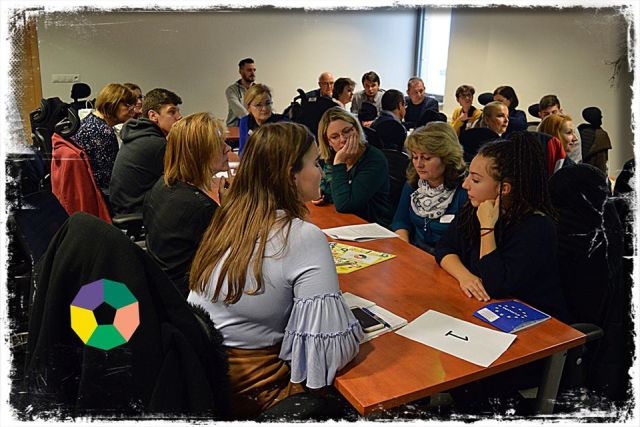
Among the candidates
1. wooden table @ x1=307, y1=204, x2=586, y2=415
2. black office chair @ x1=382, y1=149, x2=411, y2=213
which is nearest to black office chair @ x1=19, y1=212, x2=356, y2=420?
wooden table @ x1=307, y1=204, x2=586, y2=415

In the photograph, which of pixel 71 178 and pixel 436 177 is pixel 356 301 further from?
pixel 71 178

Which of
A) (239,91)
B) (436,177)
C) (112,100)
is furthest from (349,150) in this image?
(239,91)

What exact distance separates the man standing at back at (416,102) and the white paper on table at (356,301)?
4.95m

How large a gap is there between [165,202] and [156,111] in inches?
46.9

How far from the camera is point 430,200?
2246mm

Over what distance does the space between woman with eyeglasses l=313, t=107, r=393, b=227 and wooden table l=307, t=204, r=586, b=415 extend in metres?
0.73

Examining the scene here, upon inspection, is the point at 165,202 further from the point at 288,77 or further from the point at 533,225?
the point at 288,77

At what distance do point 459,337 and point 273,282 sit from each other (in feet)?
1.68

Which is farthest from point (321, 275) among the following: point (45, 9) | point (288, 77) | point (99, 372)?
point (288, 77)

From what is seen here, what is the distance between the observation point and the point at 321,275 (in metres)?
1.18

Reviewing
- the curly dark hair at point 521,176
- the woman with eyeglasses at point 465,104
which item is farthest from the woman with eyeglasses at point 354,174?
the woman with eyeglasses at point 465,104

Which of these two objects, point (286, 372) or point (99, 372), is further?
point (286, 372)

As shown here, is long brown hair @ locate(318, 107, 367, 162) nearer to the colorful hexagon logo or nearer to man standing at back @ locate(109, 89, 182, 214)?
man standing at back @ locate(109, 89, 182, 214)

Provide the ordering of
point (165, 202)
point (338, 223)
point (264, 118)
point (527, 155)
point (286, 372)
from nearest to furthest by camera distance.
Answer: point (286, 372), point (527, 155), point (165, 202), point (338, 223), point (264, 118)
